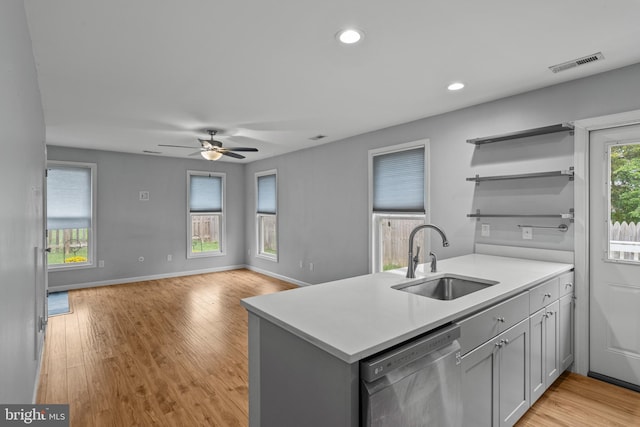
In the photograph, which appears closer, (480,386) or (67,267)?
(480,386)

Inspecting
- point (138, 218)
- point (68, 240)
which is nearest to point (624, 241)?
point (138, 218)

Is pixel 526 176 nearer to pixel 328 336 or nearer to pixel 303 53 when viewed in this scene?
pixel 303 53

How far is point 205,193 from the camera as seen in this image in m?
7.37

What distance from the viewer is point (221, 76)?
2.83 metres

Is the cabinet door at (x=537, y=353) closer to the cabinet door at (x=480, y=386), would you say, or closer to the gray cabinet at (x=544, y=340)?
the gray cabinet at (x=544, y=340)

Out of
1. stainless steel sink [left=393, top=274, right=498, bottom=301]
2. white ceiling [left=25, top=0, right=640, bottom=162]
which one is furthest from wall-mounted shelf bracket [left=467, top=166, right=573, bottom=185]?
stainless steel sink [left=393, top=274, right=498, bottom=301]

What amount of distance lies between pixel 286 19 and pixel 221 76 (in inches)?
41.6

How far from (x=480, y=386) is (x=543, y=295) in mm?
1046

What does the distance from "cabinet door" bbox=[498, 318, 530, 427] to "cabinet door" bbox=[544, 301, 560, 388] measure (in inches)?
15.3

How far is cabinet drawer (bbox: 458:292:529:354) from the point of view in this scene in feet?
5.46

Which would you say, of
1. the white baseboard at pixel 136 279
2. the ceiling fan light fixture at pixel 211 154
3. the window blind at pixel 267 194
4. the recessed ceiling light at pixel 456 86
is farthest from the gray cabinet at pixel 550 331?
the white baseboard at pixel 136 279

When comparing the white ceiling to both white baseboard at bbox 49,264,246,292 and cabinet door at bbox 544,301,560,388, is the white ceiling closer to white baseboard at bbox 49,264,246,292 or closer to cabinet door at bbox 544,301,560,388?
cabinet door at bbox 544,301,560,388

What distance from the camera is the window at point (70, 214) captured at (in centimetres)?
572

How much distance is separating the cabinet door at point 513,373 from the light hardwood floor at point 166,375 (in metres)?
0.28
